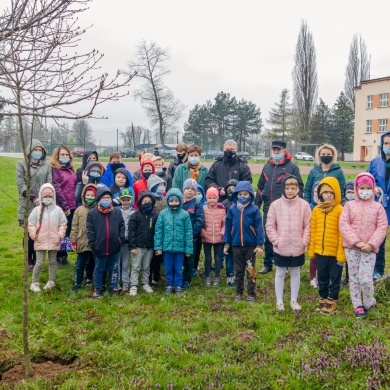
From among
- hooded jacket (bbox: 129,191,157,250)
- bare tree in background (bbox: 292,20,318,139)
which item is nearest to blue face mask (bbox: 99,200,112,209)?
hooded jacket (bbox: 129,191,157,250)

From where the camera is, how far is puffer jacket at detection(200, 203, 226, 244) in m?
6.68

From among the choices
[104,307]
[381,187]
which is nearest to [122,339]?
[104,307]

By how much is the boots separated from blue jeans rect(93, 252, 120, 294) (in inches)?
117

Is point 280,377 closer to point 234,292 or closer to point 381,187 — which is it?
point 234,292

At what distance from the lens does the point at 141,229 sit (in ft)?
20.8

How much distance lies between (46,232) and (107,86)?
3.47m

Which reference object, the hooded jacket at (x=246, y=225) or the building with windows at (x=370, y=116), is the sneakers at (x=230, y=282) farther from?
the building with windows at (x=370, y=116)

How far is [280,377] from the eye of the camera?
3809mm

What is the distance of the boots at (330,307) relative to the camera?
17.5 feet

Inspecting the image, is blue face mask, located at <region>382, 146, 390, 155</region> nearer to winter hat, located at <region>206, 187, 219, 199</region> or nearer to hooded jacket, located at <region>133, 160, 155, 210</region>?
winter hat, located at <region>206, 187, 219, 199</region>

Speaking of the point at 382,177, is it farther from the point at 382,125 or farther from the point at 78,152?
the point at 382,125

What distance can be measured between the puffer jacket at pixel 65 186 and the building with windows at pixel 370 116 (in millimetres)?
40642

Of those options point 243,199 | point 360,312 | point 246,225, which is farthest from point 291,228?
point 360,312

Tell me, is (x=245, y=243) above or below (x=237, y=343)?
above
